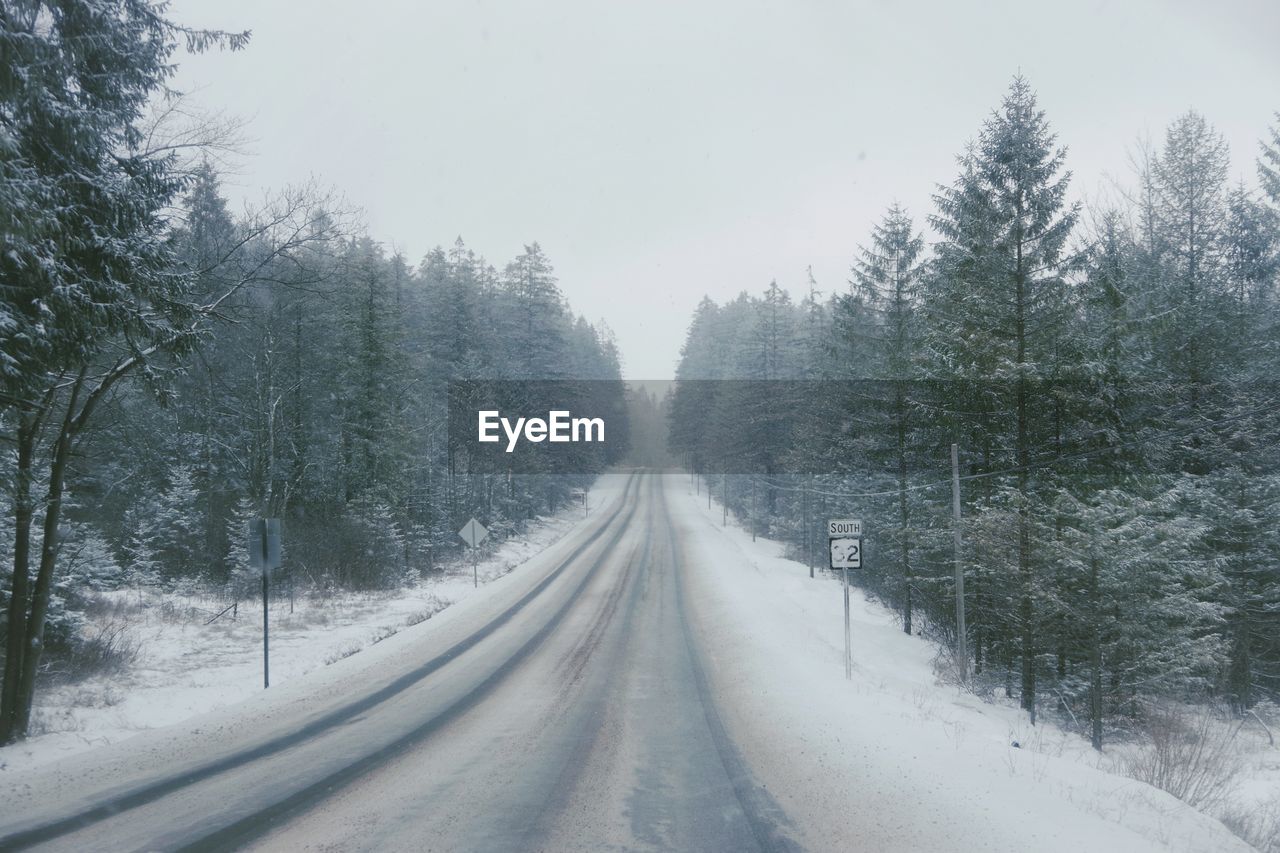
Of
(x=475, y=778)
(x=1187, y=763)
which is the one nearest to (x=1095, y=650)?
(x=1187, y=763)

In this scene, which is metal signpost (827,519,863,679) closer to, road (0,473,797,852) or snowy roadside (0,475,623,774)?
road (0,473,797,852)

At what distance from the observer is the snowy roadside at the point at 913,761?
621 cm

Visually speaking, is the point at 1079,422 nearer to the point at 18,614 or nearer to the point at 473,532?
the point at 473,532

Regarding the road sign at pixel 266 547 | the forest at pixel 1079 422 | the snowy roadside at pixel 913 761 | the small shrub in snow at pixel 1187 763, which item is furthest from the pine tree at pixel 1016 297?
the road sign at pixel 266 547

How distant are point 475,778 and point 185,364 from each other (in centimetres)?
787

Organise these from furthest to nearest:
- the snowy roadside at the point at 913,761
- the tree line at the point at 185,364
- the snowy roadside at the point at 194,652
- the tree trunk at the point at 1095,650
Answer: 1. the tree trunk at the point at 1095,650
2. the snowy roadside at the point at 194,652
3. the tree line at the point at 185,364
4. the snowy roadside at the point at 913,761

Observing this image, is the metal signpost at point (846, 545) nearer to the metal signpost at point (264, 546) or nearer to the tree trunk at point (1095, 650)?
the tree trunk at point (1095, 650)

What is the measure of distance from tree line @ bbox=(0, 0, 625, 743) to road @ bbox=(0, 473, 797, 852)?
3.82 meters

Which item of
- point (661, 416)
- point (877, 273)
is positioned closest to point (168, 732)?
point (877, 273)

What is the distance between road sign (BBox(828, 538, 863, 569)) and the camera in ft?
41.6

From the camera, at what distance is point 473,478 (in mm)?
38000

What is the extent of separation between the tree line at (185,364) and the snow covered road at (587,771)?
3476 mm

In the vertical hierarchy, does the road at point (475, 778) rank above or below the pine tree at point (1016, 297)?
below

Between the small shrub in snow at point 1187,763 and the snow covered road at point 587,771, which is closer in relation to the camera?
the snow covered road at point 587,771
